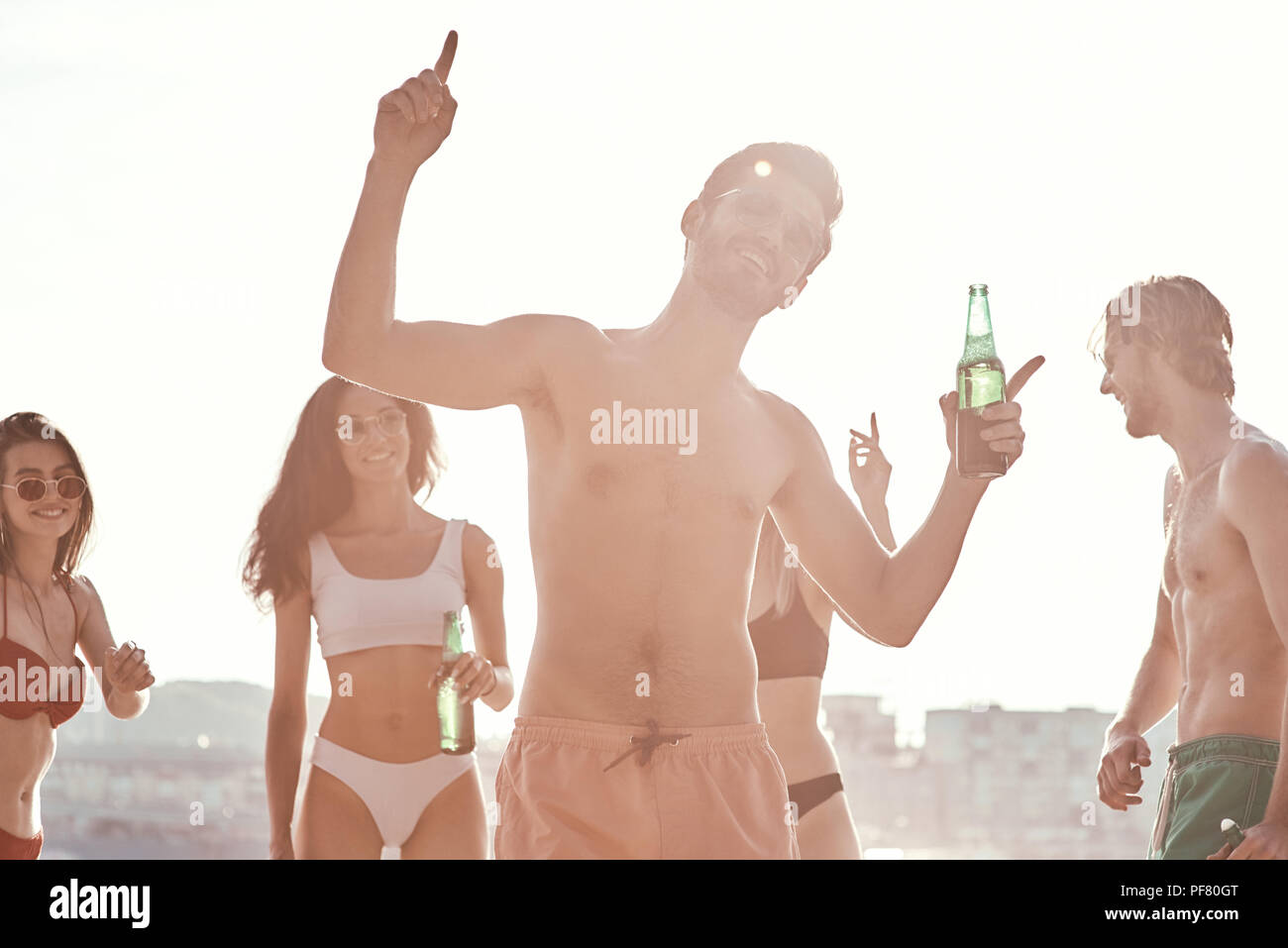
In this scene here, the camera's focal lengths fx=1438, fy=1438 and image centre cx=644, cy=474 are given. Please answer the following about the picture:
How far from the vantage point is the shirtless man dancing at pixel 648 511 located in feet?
9.94

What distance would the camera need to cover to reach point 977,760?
406 ft

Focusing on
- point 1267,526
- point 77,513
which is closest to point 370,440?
point 77,513

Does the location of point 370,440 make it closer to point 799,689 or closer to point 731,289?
point 799,689

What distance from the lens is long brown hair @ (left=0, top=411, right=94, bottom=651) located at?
4.77 meters

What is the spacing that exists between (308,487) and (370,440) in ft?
0.91

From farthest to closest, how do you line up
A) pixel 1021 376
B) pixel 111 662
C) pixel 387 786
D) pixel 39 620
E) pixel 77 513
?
pixel 77 513 < pixel 39 620 < pixel 387 786 < pixel 111 662 < pixel 1021 376

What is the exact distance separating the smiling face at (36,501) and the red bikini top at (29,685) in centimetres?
20

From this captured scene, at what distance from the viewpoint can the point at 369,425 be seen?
4.97 m

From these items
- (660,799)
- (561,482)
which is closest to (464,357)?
(561,482)

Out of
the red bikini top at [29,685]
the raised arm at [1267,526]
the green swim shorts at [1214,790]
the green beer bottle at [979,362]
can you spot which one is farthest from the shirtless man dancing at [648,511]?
the red bikini top at [29,685]

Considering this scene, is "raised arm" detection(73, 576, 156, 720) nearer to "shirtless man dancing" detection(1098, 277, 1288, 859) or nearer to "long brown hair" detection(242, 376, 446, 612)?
"long brown hair" detection(242, 376, 446, 612)

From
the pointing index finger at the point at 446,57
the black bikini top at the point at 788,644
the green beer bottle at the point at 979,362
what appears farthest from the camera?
the black bikini top at the point at 788,644

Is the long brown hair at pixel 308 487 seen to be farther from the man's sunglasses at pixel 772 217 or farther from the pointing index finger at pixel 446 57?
the pointing index finger at pixel 446 57
